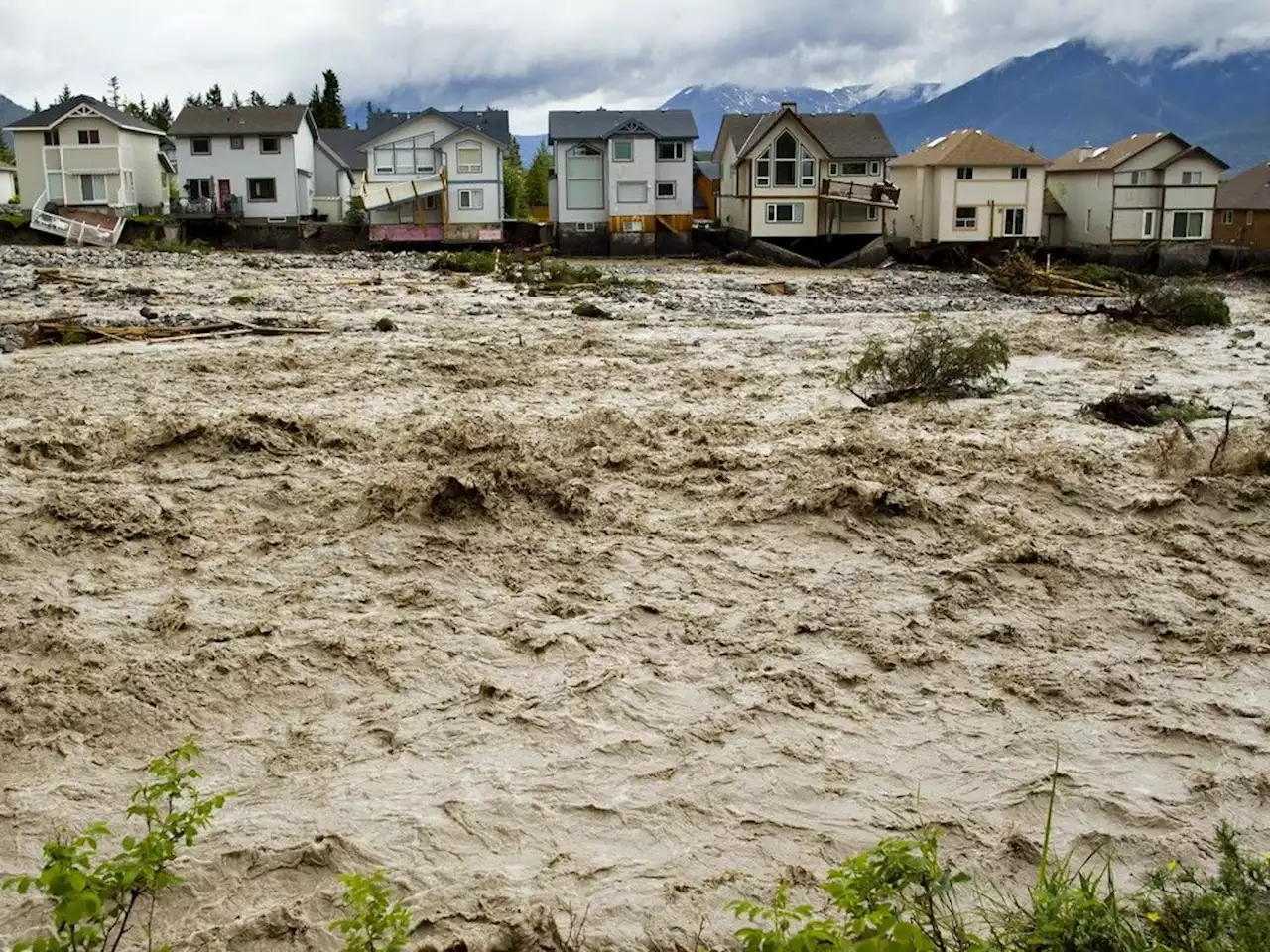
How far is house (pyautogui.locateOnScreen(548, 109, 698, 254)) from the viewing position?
201 feet

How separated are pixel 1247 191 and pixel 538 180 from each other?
44.0 meters

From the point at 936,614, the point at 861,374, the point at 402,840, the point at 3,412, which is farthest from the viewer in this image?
the point at 861,374

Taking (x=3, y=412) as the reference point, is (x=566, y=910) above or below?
below

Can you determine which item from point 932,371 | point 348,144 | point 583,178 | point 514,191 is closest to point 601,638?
point 932,371

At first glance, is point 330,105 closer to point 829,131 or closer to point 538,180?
point 538,180

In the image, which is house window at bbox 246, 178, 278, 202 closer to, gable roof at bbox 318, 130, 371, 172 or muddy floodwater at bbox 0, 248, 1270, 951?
gable roof at bbox 318, 130, 371, 172

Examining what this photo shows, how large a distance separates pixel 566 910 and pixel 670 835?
0.80m

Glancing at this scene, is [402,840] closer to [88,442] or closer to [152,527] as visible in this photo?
[152,527]

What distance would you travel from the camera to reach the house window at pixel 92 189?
62.9 m

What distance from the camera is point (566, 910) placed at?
5.31m

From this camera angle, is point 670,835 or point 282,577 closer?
point 670,835

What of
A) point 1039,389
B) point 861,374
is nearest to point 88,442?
point 861,374

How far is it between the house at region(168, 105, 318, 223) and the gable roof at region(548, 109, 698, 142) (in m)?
13.6

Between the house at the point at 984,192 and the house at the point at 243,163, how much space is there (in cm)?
3189
